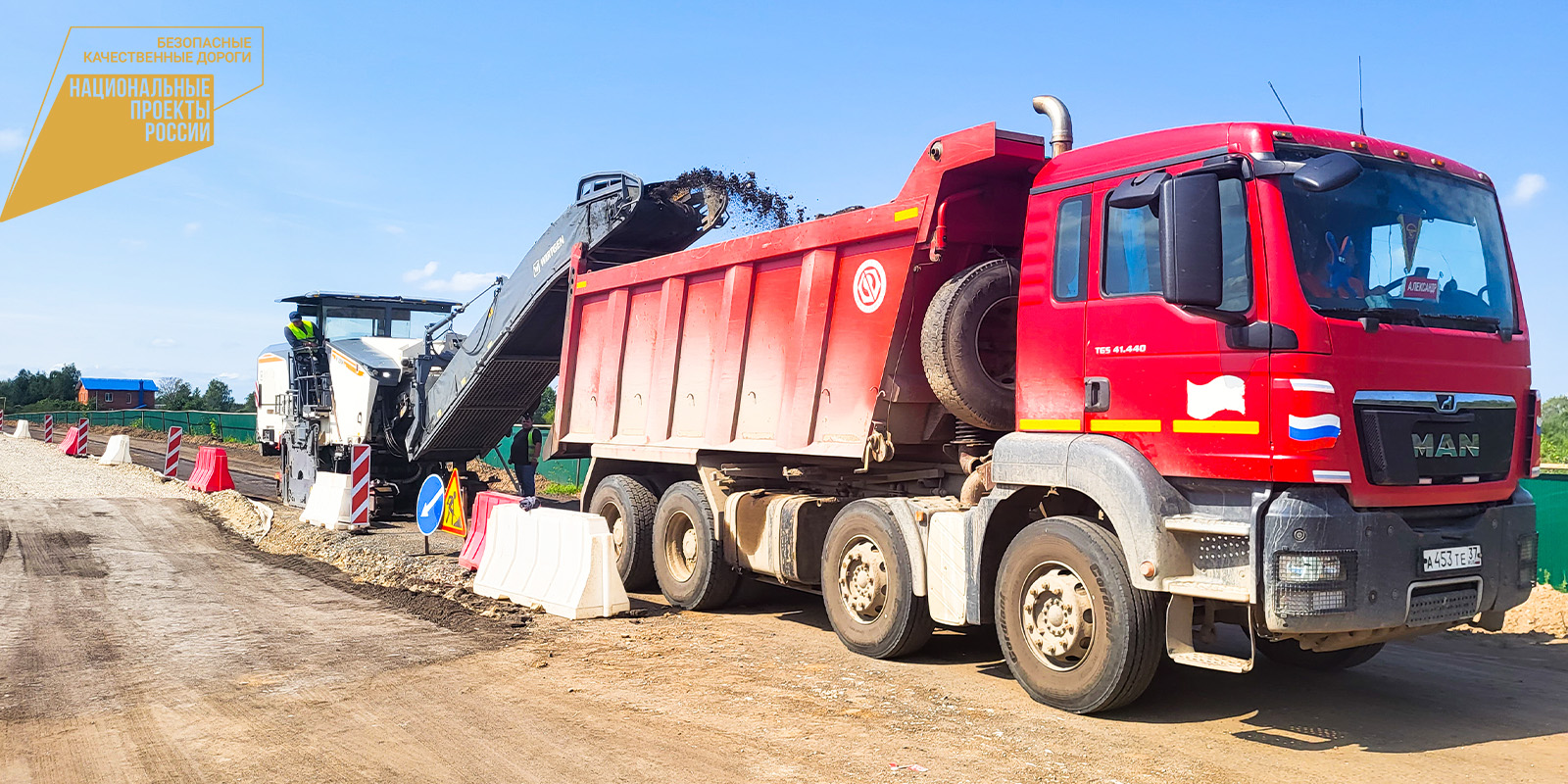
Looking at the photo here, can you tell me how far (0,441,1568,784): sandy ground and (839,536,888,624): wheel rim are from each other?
393 millimetres

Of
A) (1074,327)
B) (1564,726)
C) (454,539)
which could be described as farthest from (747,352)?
(454,539)

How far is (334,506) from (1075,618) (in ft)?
38.3

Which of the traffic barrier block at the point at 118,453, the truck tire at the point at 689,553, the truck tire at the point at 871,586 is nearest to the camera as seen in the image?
the truck tire at the point at 871,586

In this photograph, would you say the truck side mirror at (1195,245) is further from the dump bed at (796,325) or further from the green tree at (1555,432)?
the green tree at (1555,432)

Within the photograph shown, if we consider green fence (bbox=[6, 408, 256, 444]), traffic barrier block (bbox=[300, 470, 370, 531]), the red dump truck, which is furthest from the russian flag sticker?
green fence (bbox=[6, 408, 256, 444])

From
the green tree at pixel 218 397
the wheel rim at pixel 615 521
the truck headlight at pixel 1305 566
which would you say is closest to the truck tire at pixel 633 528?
the wheel rim at pixel 615 521

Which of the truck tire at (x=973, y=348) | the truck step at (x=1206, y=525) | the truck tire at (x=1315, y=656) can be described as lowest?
the truck tire at (x=1315, y=656)

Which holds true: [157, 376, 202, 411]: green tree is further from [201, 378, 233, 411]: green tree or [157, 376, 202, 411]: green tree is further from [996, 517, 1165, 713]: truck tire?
[996, 517, 1165, 713]: truck tire

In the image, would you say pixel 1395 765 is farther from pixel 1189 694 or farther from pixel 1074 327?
pixel 1074 327

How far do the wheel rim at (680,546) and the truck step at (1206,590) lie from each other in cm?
505

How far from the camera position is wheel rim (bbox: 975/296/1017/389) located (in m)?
6.91

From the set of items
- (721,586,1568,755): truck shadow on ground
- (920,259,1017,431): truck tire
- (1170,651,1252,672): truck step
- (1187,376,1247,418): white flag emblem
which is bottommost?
(721,586,1568,755): truck shadow on ground

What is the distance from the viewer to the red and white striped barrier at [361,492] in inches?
579

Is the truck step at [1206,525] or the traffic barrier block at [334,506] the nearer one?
the truck step at [1206,525]
